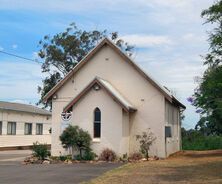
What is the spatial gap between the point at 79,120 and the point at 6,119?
2000 centimetres

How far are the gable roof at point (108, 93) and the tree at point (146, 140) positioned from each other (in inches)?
68.8

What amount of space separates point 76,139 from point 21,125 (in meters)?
24.0

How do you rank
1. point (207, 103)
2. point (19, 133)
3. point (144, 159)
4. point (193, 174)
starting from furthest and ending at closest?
point (19, 133)
point (207, 103)
point (144, 159)
point (193, 174)

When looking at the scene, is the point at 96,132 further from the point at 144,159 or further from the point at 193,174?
the point at 193,174

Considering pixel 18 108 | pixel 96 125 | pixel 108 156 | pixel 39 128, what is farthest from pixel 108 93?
pixel 39 128

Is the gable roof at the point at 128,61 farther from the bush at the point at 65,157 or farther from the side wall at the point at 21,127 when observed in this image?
the side wall at the point at 21,127

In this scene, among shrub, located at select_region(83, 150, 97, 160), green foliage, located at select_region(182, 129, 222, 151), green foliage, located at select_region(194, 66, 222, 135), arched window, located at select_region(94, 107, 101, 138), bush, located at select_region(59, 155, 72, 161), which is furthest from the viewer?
green foliage, located at select_region(182, 129, 222, 151)

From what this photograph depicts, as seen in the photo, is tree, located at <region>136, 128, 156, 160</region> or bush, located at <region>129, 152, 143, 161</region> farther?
tree, located at <region>136, 128, 156, 160</region>

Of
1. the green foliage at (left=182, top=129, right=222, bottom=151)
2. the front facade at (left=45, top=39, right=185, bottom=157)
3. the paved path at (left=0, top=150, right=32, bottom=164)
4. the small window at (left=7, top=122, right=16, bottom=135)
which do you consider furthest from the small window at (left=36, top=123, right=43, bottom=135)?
the front facade at (left=45, top=39, right=185, bottom=157)

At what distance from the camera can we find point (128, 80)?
31.4 meters

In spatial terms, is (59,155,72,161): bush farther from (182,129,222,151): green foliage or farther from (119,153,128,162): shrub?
(182,129,222,151): green foliage

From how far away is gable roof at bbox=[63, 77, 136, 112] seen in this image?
94.4ft

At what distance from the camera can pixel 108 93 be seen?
1147 inches

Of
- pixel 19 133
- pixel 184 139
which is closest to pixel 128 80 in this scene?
pixel 184 139
